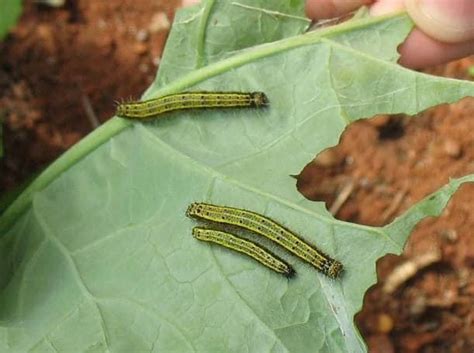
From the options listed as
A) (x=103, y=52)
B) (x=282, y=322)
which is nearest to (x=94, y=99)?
(x=103, y=52)

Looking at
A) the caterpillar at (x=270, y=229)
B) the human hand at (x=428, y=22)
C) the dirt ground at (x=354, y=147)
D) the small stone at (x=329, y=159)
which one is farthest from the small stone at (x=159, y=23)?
the caterpillar at (x=270, y=229)

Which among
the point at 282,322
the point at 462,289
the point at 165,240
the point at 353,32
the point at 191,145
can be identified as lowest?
the point at 462,289

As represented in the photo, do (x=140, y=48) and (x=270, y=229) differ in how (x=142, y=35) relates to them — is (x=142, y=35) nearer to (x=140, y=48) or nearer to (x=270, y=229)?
(x=140, y=48)

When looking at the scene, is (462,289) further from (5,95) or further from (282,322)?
(5,95)

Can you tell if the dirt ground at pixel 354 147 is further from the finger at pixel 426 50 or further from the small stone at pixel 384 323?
the finger at pixel 426 50

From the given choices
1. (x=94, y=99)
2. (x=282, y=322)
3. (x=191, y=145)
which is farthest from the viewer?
(x=94, y=99)

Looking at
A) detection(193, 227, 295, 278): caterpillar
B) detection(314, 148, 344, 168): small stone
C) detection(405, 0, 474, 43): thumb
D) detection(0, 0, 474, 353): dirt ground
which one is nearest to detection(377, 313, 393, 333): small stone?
detection(0, 0, 474, 353): dirt ground

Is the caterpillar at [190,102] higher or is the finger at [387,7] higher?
the finger at [387,7]
